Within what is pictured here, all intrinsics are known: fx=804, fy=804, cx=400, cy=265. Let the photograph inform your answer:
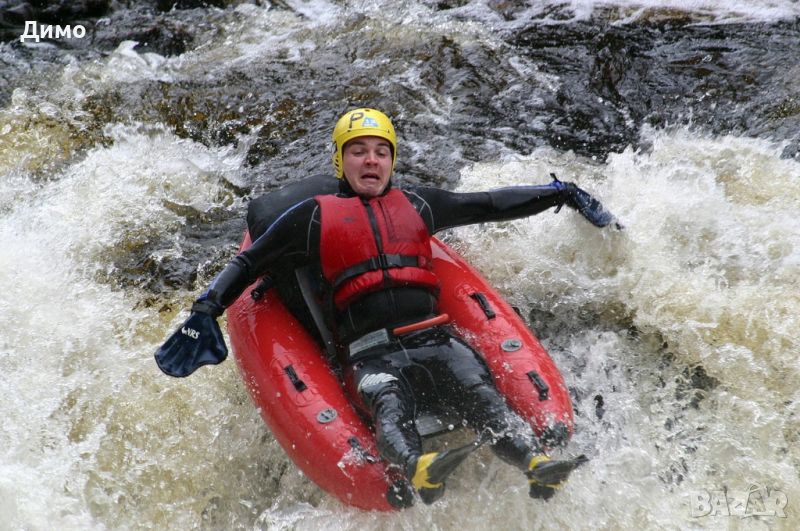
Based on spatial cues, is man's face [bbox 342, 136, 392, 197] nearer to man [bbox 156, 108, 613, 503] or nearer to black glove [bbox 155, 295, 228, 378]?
man [bbox 156, 108, 613, 503]

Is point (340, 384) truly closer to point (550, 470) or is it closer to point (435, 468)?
point (435, 468)

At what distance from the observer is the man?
342 cm

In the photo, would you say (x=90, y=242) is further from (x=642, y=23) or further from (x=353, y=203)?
(x=642, y=23)

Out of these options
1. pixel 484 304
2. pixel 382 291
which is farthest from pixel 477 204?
pixel 382 291

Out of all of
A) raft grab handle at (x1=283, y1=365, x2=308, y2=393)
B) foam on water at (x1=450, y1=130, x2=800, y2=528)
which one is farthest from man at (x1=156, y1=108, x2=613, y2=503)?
foam on water at (x1=450, y1=130, x2=800, y2=528)

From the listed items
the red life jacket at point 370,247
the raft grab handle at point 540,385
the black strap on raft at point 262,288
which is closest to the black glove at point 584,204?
the red life jacket at point 370,247

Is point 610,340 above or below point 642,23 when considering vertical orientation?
below

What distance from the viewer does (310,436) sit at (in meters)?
3.51

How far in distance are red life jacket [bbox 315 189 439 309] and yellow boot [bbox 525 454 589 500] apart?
3.68ft

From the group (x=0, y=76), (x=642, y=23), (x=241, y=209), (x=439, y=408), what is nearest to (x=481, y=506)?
(x=439, y=408)

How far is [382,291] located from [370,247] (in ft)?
0.73

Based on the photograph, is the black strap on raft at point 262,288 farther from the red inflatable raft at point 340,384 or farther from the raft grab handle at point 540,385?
the raft grab handle at point 540,385

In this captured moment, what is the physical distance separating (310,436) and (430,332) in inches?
28.7

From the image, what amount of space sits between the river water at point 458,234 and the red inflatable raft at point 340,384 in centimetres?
24
